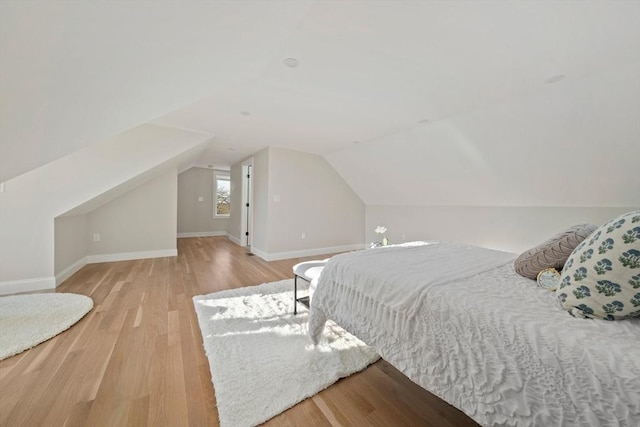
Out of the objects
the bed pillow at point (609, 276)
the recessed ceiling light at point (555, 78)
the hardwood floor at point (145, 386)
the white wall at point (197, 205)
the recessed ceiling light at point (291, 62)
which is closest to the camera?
the bed pillow at point (609, 276)

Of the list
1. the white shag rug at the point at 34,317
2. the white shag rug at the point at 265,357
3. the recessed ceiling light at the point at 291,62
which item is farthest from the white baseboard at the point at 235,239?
the recessed ceiling light at the point at 291,62

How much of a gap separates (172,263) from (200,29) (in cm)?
401

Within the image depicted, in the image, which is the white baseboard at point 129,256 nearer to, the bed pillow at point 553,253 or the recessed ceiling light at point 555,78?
the bed pillow at point 553,253

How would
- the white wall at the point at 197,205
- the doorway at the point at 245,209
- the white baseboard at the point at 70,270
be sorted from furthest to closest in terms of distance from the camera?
the white wall at the point at 197,205, the doorway at the point at 245,209, the white baseboard at the point at 70,270

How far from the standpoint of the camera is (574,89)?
208 centimetres

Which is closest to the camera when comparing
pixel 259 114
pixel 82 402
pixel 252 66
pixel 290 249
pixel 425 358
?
pixel 425 358

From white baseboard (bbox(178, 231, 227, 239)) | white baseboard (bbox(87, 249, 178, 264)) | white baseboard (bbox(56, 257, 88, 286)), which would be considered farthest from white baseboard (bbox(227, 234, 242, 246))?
white baseboard (bbox(56, 257, 88, 286))

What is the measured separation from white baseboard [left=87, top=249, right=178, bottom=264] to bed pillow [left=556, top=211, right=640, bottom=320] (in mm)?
5454

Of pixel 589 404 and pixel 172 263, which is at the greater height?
pixel 589 404

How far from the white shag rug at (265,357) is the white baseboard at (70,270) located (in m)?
2.07

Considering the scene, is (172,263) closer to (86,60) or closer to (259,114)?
(259,114)

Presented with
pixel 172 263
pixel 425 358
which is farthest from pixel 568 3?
pixel 172 263

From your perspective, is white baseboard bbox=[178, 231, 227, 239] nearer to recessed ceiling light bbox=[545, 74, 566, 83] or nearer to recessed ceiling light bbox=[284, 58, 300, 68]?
recessed ceiling light bbox=[284, 58, 300, 68]

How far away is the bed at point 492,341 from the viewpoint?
0.70 meters
